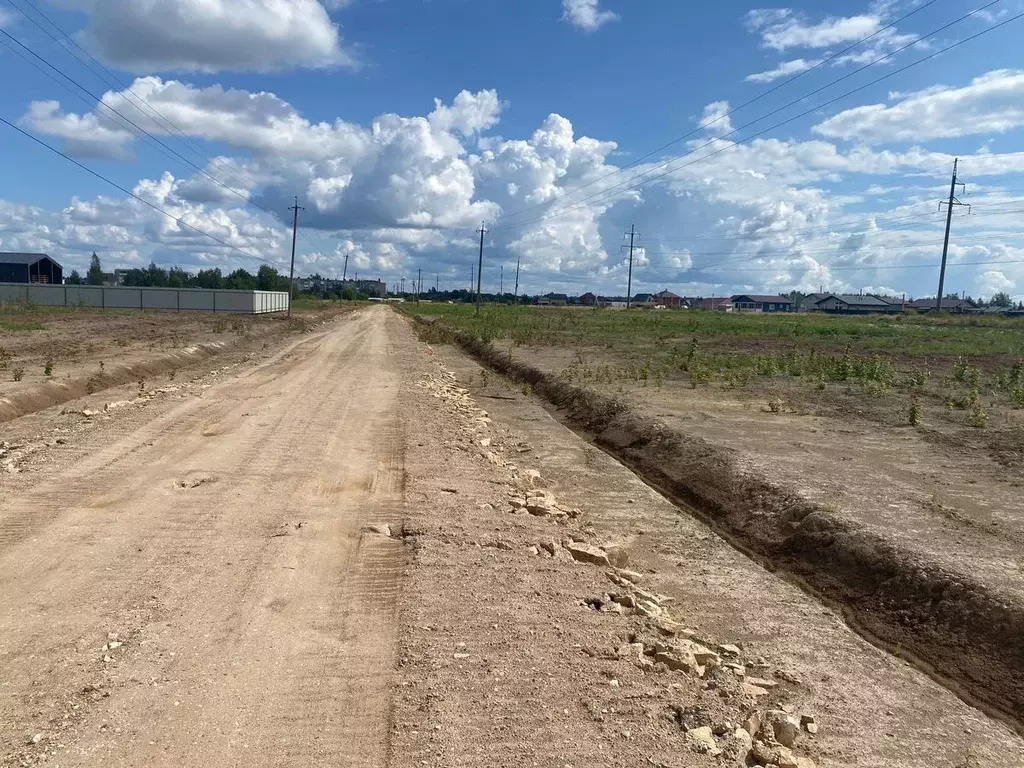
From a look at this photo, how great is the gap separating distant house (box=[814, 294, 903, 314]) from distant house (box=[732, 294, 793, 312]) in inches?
752

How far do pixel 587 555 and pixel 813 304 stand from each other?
160180 millimetres

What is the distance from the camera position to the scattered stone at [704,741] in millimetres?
4188

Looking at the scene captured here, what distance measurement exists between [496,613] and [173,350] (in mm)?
26490

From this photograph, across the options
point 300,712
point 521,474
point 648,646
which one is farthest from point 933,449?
point 300,712

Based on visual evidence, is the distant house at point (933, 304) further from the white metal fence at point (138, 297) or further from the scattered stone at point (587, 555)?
the scattered stone at point (587, 555)

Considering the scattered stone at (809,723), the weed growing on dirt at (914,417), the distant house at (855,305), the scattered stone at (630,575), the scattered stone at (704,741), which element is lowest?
the scattered stone at (630,575)

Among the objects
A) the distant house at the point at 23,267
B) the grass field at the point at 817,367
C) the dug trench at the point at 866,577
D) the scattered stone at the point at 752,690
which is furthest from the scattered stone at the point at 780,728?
the distant house at the point at 23,267

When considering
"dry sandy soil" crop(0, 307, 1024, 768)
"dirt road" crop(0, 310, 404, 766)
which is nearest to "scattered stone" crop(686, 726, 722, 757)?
"dry sandy soil" crop(0, 307, 1024, 768)

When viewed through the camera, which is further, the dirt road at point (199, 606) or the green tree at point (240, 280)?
the green tree at point (240, 280)

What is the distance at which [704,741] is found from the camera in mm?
4270

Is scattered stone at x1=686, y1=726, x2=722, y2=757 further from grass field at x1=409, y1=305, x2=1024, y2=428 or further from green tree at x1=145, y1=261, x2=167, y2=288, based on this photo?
green tree at x1=145, y1=261, x2=167, y2=288

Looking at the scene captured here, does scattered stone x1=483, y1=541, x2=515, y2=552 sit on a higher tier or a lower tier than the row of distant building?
lower

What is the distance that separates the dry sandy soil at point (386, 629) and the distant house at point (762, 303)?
17040 centimetres

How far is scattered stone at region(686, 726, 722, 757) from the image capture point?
4.19 metres
